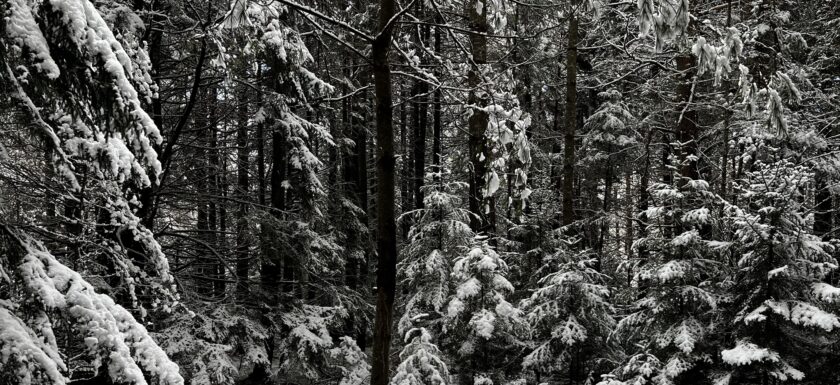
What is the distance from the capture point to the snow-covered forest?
88.5 inches

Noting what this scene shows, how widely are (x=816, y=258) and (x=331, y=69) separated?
1015 cm

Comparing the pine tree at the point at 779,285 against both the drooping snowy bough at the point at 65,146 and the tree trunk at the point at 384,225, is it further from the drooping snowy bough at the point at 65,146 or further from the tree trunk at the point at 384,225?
the drooping snowy bough at the point at 65,146

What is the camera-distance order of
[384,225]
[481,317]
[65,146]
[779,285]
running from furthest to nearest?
1. [481,317]
2. [779,285]
3. [384,225]
4. [65,146]

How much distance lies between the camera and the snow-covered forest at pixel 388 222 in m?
2.25

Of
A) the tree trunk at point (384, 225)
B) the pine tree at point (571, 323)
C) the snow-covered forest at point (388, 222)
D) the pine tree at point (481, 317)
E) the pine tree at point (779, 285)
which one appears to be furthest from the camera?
the pine tree at point (571, 323)

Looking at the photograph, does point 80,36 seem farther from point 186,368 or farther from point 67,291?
point 186,368

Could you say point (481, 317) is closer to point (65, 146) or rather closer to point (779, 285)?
point (779, 285)

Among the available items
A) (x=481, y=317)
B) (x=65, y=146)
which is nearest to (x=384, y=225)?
(x=65, y=146)

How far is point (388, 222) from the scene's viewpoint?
4.34 metres

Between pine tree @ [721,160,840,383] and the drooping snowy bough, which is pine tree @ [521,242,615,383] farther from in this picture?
the drooping snowy bough

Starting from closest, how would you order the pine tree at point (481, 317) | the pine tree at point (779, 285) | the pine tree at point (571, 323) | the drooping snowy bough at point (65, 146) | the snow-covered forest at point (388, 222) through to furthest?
the drooping snowy bough at point (65, 146) < the snow-covered forest at point (388, 222) < the pine tree at point (779, 285) < the pine tree at point (481, 317) < the pine tree at point (571, 323)

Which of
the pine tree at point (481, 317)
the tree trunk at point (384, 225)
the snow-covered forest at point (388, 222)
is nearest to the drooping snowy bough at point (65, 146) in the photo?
the snow-covered forest at point (388, 222)

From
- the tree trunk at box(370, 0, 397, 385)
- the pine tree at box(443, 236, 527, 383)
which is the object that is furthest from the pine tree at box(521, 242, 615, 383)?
the tree trunk at box(370, 0, 397, 385)

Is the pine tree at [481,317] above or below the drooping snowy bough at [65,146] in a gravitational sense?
below
